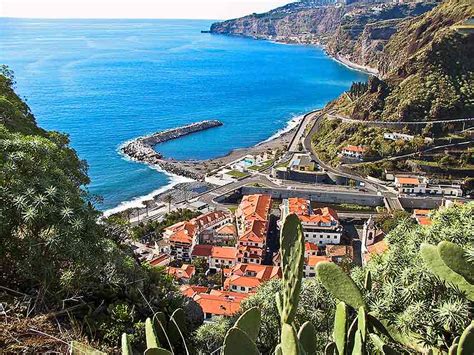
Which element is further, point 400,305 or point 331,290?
point 400,305

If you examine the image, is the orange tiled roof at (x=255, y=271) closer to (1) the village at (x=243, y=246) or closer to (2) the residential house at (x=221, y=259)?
(1) the village at (x=243, y=246)

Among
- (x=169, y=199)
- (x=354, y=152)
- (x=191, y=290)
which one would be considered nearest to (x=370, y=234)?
(x=191, y=290)

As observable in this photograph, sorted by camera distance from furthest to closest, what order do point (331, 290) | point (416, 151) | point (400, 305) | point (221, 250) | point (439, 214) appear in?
point (416, 151)
point (221, 250)
point (439, 214)
point (400, 305)
point (331, 290)

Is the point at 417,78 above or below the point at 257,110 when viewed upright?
above

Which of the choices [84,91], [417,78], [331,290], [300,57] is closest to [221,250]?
[331,290]

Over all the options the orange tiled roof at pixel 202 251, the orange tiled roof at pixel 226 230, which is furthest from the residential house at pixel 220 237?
the orange tiled roof at pixel 202 251

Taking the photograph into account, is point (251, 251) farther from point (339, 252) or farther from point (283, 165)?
point (283, 165)

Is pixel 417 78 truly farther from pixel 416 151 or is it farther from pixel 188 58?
pixel 188 58
